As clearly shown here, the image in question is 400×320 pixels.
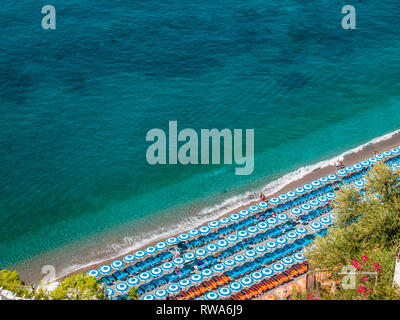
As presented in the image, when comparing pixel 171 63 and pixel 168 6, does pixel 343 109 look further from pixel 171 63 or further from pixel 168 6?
pixel 168 6

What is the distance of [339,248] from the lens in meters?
36.4

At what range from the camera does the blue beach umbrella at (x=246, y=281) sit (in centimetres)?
4144

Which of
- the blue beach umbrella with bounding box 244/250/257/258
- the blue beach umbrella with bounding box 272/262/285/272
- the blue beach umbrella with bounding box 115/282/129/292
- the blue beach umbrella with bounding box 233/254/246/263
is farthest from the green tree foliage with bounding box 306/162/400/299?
the blue beach umbrella with bounding box 115/282/129/292

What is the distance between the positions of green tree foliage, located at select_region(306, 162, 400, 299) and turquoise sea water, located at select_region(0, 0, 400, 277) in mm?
17739

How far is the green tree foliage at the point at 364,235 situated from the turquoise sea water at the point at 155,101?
17739 mm

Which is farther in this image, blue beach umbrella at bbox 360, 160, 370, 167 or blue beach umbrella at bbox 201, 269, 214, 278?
blue beach umbrella at bbox 360, 160, 370, 167

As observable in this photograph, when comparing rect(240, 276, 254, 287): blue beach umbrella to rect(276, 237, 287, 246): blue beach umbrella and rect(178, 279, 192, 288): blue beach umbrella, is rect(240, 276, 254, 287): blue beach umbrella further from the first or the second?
rect(276, 237, 287, 246): blue beach umbrella

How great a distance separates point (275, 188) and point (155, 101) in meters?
26.7

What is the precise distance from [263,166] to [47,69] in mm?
43356

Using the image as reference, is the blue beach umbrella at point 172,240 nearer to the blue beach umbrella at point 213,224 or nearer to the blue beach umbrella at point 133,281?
the blue beach umbrella at point 213,224

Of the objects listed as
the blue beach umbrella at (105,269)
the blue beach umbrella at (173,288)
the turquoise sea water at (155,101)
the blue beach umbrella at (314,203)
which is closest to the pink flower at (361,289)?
the blue beach umbrella at (173,288)

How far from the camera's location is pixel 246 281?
4166 cm

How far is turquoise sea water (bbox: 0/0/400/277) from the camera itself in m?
54.6

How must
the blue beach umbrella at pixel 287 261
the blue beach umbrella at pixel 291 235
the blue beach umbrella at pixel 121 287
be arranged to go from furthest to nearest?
the blue beach umbrella at pixel 291 235, the blue beach umbrella at pixel 287 261, the blue beach umbrella at pixel 121 287
